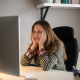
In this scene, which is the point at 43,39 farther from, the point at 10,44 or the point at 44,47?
the point at 10,44

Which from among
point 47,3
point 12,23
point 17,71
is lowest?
point 17,71

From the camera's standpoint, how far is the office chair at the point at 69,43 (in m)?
1.65

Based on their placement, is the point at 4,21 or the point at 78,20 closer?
the point at 4,21

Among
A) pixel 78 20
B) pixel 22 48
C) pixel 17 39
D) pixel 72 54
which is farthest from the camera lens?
pixel 78 20

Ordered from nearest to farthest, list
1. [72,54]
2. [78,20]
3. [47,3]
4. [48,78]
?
1. [48,78]
2. [72,54]
3. [47,3]
4. [78,20]

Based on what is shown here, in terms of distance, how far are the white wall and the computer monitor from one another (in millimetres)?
1426

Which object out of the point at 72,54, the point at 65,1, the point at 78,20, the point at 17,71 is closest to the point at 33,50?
the point at 72,54

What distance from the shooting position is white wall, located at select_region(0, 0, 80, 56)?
219 centimetres

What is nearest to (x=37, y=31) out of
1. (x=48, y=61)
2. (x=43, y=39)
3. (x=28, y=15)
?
(x=43, y=39)

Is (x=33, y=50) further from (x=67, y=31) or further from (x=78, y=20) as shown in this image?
(x=78, y=20)

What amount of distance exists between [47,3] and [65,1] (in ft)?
0.98

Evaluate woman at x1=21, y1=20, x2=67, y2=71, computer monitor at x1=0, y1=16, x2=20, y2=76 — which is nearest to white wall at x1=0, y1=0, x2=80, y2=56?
woman at x1=21, y1=20, x2=67, y2=71

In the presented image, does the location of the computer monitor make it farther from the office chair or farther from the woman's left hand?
the office chair

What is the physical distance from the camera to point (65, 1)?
2.13 meters
